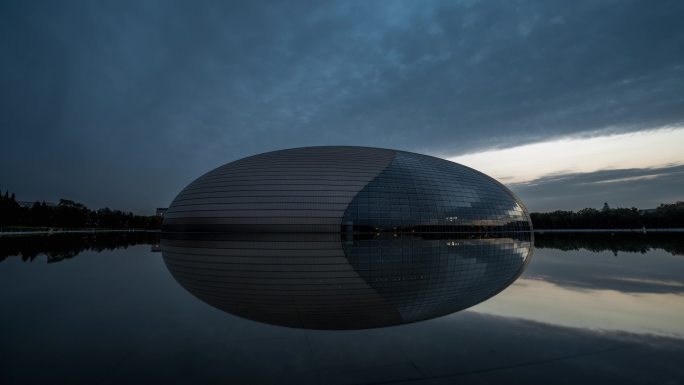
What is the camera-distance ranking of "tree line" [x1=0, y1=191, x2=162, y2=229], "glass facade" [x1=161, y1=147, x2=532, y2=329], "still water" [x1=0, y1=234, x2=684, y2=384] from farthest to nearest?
"tree line" [x1=0, y1=191, x2=162, y2=229] → "glass facade" [x1=161, y1=147, x2=532, y2=329] → "still water" [x1=0, y1=234, x2=684, y2=384]

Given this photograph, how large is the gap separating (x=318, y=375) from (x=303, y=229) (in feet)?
92.4

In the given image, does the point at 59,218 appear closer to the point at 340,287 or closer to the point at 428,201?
the point at 428,201

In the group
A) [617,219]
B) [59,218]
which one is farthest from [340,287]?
[617,219]

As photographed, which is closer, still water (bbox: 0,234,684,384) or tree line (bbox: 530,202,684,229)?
still water (bbox: 0,234,684,384)

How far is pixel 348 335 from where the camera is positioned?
5.02 metres

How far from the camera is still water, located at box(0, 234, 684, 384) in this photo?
3635mm

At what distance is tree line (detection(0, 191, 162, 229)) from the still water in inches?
2540

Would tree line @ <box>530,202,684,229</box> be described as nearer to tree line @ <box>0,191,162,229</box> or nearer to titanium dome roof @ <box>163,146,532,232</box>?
titanium dome roof @ <box>163,146,532,232</box>

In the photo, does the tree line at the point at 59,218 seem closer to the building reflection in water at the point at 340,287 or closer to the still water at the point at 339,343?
the building reflection in water at the point at 340,287

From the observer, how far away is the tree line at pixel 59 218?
53.9 metres

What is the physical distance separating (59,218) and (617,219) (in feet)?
422

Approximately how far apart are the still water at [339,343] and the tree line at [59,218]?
64518mm

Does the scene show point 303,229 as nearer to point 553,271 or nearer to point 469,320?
point 553,271

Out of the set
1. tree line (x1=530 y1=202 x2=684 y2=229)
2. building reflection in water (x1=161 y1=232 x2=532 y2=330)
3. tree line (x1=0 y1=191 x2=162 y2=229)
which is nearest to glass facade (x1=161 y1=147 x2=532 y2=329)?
building reflection in water (x1=161 y1=232 x2=532 y2=330)
